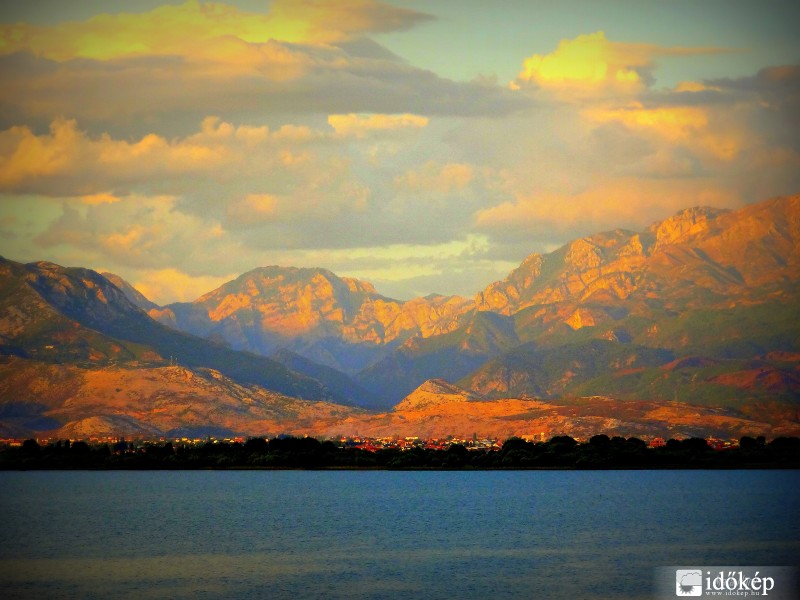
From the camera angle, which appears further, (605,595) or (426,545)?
(426,545)

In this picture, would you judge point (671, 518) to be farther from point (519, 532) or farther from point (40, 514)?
point (40, 514)

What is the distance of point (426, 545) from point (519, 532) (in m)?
21.6

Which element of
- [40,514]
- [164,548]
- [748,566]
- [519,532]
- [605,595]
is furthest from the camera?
[40,514]

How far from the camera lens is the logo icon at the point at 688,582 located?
110062 mm

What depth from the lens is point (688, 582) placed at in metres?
117

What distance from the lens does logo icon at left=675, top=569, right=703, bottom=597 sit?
110 meters

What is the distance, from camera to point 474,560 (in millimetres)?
135625

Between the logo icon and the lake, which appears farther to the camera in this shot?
the lake

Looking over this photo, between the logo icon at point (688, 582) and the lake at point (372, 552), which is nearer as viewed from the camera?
the logo icon at point (688, 582)

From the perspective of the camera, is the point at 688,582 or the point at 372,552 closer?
the point at 688,582

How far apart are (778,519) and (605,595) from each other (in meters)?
81.6

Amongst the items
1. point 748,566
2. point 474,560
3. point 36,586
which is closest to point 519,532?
point 474,560

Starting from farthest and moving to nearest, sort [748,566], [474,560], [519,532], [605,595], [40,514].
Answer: [40,514]
[519,532]
[474,560]
[748,566]
[605,595]

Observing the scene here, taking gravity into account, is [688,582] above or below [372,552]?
below
